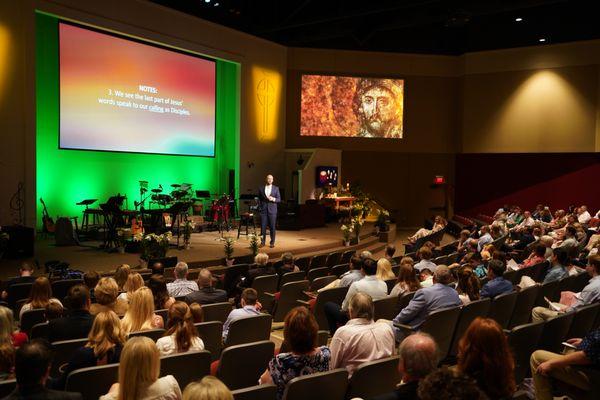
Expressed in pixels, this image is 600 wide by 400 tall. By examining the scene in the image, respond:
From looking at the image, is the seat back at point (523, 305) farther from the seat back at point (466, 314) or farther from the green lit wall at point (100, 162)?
the green lit wall at point (100, 162)

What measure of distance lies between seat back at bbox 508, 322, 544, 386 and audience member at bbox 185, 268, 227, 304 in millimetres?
2644

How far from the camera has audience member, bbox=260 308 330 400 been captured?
295cm

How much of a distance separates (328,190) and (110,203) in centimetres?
771

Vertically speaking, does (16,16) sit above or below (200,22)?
below

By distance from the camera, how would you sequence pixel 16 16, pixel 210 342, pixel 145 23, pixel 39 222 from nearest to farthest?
pixel 210 342, pixel 16 16, pixel 39 222, pixel 145 23

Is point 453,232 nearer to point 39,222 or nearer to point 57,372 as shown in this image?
point 39,222

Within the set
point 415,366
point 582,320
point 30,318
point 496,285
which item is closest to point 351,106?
point 496,285

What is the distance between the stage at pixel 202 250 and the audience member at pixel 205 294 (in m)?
3.79

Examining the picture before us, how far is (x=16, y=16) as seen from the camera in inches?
418

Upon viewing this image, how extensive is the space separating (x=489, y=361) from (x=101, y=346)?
211cm

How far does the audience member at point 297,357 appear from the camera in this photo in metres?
2.95

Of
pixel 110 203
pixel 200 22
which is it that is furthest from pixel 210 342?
pixel 200 22

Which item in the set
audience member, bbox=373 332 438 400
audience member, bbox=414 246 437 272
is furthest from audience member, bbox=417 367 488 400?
audience member, bbox=414 246 437 272

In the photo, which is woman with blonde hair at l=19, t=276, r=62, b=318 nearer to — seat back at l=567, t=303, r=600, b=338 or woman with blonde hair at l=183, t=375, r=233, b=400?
woman with blonde hair at l=183, t=375, r=233, b=400
